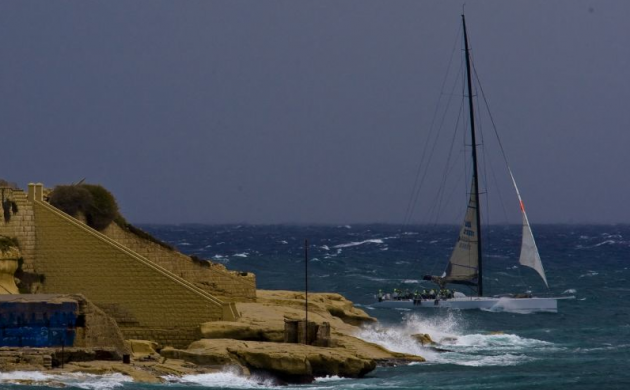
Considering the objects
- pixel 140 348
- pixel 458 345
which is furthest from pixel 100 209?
pixel 458 345

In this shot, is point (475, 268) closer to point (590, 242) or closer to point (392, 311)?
point (392, 311)

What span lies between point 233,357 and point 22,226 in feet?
27.8

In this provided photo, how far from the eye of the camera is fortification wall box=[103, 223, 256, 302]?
150 ft

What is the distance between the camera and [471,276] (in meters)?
79.6

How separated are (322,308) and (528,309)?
2675 centimetres

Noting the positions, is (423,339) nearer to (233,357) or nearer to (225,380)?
(233,357)

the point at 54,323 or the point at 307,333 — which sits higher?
the point at 54,323

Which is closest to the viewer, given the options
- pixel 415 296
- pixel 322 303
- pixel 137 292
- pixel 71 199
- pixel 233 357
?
pixel 233 357

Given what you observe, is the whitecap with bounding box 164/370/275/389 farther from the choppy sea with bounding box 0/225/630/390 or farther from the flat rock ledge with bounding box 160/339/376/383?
the flat rock ledge with bounding box 160/339/376/383

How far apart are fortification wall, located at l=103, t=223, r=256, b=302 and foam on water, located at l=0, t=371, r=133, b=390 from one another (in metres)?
9.08

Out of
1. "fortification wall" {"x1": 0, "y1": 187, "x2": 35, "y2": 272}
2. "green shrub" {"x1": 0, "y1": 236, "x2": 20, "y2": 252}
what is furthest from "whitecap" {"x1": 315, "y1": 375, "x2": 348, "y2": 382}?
"green shrub" {"x1": 0, "y1": 236, "x2": 20, "y2": 252}

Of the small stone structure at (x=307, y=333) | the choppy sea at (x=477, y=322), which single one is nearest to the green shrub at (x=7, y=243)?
the choppy sea at (x=477, y=322)

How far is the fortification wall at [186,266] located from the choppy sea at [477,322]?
18.9 feet

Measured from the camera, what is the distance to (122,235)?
46.5 m
